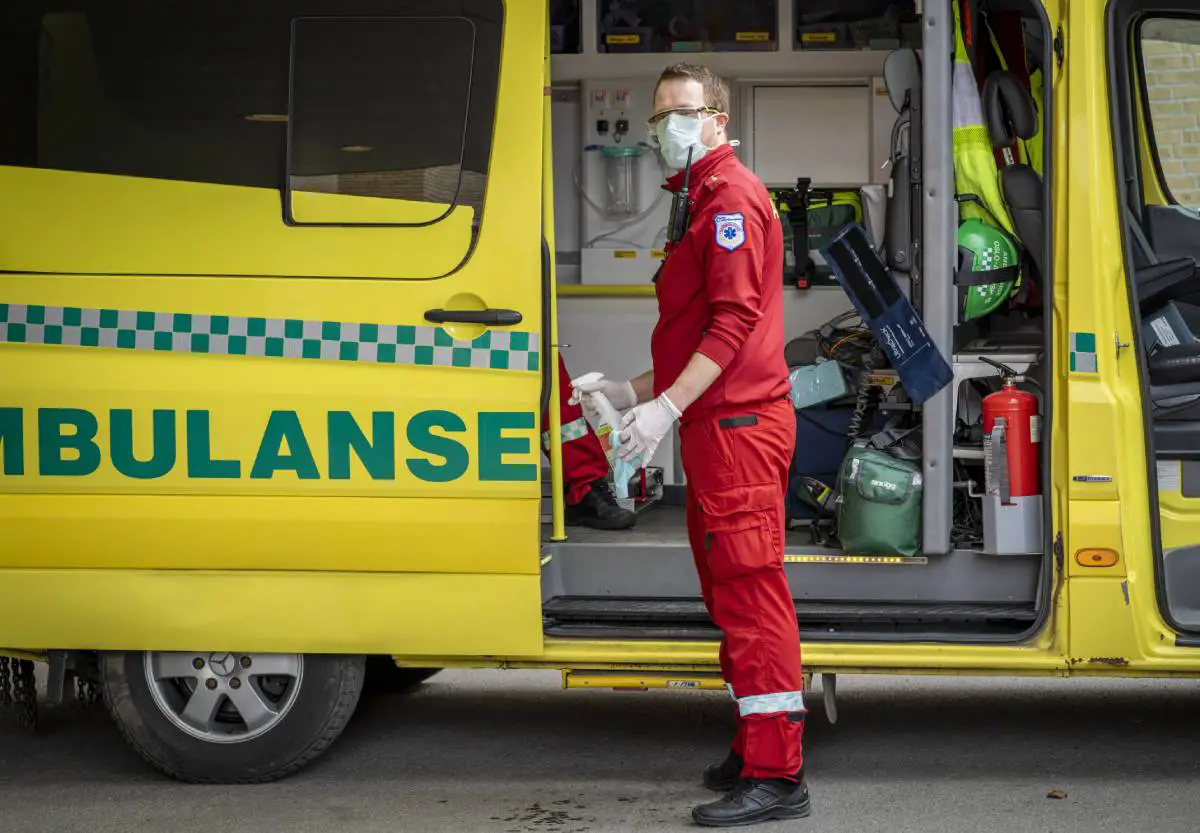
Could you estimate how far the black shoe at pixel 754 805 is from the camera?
423 cm

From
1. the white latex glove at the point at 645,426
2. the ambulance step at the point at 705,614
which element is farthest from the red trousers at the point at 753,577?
the ambulance step at the point at 705,614

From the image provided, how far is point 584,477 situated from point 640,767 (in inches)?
44.9

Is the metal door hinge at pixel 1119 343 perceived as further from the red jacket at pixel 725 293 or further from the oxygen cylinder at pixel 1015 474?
the red jacket at pixel 725 293

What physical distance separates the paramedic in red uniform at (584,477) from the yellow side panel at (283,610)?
2.94 ft

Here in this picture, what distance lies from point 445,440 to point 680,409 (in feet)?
2.28

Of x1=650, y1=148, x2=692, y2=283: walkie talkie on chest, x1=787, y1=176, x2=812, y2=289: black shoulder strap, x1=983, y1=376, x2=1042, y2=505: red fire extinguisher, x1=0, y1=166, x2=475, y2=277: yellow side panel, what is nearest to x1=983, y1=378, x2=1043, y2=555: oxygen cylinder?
x1=983, y1=376, x2=1042, y2=505: red fire extinguisher

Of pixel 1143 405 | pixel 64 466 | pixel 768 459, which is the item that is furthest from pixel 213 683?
pixel 1143 405

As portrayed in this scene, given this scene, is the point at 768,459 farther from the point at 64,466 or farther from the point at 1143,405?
the point at 64,466

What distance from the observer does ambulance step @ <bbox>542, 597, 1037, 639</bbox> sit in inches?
179

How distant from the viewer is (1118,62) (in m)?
4.92

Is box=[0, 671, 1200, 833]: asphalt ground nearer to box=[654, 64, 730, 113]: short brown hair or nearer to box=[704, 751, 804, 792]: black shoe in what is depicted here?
box=[704, 751, 804, 792]: black shoe

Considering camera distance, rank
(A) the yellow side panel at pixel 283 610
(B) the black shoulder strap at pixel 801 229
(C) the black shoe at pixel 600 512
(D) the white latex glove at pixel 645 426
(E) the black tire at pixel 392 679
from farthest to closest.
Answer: (B) the black shoulder strap at pixel 801 229, (E) the black tire at pixel 392 679, (C) the black shoe at pixel 600 512, (A) the yellow side panel at pixel 283 610, (D) the white latex glove at pixel 645 426

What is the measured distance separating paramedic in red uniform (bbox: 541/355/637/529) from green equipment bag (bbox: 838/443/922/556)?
0.95 meters

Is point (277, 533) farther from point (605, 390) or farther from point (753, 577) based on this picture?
point (753, 577)
